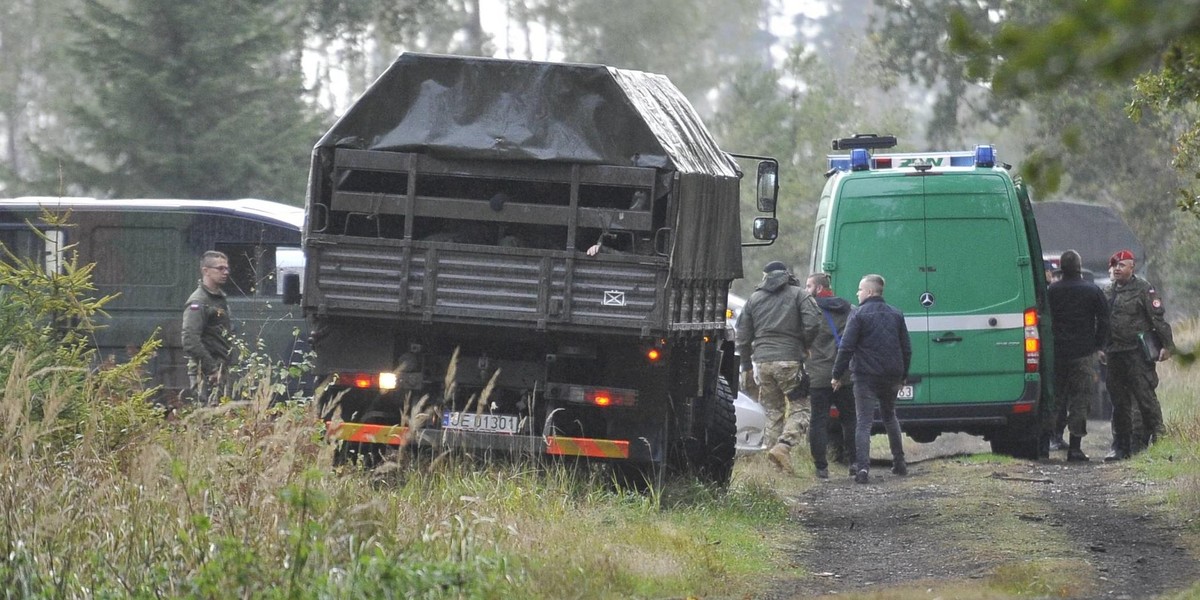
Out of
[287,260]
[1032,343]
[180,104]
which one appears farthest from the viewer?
[180,104]

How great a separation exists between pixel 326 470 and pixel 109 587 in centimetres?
96

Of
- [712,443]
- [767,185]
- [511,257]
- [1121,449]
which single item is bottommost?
[1121,449]

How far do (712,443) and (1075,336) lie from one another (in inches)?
183

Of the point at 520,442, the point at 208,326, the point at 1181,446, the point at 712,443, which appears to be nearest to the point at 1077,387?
the point at 1181,446

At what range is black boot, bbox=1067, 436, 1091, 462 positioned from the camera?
1419 centimetres

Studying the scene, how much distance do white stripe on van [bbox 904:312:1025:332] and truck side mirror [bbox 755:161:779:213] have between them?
7.78 feet

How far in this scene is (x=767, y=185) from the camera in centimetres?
1120

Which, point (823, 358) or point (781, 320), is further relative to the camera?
point (823, 358)

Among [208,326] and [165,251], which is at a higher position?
[165,251]

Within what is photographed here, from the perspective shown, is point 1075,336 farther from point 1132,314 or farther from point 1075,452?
point 1075,452

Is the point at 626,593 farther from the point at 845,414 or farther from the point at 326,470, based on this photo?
the point at 845,414

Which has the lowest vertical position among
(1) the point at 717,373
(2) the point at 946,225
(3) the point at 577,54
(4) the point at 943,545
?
(4) the point at 943,545

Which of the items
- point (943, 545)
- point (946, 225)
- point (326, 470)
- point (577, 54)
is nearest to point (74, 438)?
point (326, 470)

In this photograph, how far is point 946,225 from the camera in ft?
43.5
